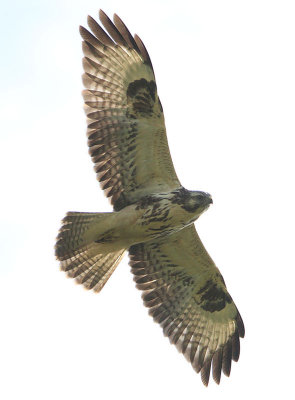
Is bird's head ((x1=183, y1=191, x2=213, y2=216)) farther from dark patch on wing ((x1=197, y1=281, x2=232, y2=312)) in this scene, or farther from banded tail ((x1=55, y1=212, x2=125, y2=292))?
dark patch on wing ((x1=197, y1=281, x2=232, y2=312))

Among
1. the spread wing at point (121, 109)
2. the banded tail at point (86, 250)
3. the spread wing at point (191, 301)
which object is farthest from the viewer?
the spread wing at point (191, 301)

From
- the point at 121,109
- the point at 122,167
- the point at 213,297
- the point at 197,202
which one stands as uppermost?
the point at 121,109

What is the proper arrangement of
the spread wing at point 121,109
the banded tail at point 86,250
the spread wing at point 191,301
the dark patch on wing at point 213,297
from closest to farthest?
the banded tail at point 86,250, the spread wing at point 121,109, the spread wing at point 191,301, the dark patch on wing at point 213,297

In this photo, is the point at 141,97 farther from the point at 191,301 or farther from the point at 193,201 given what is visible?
the point at 191,301

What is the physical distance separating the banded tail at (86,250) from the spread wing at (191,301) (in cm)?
66

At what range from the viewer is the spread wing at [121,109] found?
41.7 feet

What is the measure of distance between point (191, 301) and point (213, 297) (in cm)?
34

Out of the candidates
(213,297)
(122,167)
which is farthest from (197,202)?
(213,297)

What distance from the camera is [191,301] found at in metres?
14.1

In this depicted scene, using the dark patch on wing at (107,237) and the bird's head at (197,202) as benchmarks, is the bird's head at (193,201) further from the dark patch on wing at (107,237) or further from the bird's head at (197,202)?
the dark patch on wing at (107,237)

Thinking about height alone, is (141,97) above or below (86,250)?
above

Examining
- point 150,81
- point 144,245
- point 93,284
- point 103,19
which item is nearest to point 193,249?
point 144,245

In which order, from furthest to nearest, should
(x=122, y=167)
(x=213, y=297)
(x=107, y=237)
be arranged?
(x=213, y=297), (x=122, y=167), (x=107, y=237)

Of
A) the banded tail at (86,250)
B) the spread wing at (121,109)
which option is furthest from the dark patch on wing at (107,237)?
the spread wing at (121,109)
